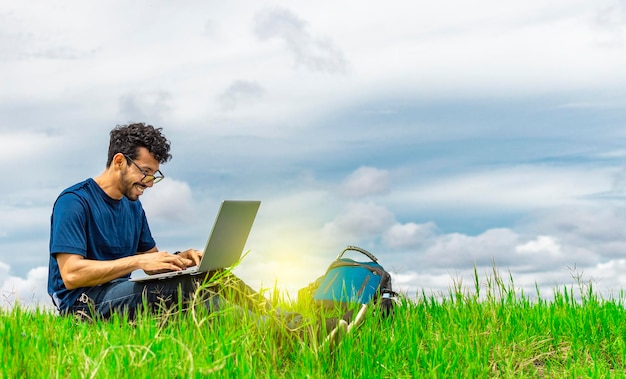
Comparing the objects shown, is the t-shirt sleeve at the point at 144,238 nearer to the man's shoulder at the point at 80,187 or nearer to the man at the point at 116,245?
the man at the point at 116,245

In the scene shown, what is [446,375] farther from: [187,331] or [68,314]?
[68,314]

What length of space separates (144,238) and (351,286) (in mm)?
2468

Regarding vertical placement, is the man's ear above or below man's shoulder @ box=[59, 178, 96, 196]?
above

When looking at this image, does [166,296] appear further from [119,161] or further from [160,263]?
[119,161]

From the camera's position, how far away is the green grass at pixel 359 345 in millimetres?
4992

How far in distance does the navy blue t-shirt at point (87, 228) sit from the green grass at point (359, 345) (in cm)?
45

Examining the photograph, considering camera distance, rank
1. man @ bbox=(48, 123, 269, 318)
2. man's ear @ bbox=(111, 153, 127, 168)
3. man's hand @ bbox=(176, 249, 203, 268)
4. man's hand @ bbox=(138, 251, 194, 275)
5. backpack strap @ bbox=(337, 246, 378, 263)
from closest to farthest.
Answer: man's hand @ bbox=(138, 251, 194, 275), man @ bbox=(48, 123, 269, 318), man's hand @ bbox=(176, 249, 203, 268), man's ear @ bbox=(111, 153, 127, 168), backpack strap @ bbox=(337, 246, 378, 263)

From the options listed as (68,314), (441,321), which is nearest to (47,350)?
(68,314)

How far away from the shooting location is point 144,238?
7.89 metres

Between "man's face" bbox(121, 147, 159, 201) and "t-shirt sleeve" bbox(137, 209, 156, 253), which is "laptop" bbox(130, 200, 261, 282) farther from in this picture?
"t-shirt sleeve" bbox(137, 209, 156, 253)

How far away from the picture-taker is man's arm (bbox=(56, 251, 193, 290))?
616cm

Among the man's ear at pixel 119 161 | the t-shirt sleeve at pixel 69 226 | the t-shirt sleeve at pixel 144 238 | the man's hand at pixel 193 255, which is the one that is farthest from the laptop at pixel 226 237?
the t-shirt sleeve at pixel 144 238

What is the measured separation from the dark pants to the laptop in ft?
0.31

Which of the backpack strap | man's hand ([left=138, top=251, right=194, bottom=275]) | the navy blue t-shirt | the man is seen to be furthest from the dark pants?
the backpack strap
